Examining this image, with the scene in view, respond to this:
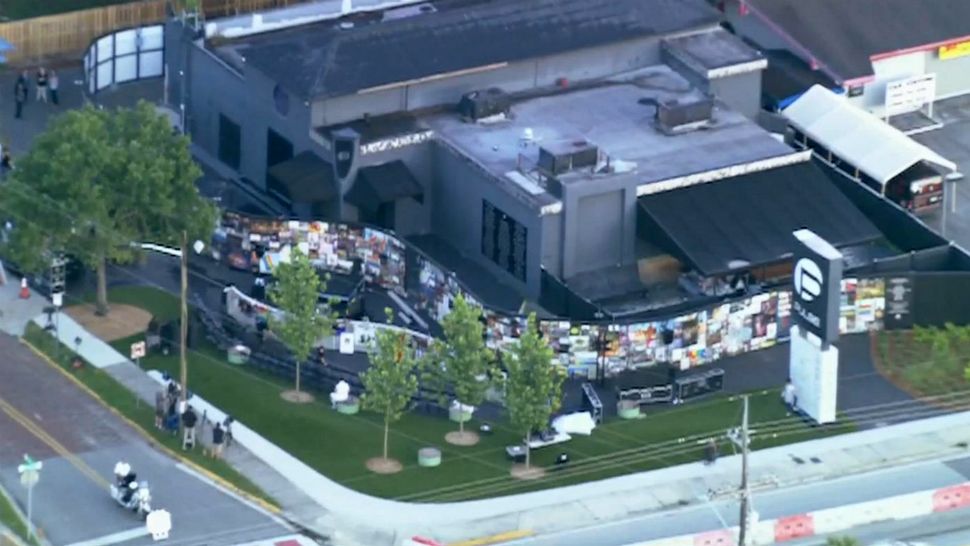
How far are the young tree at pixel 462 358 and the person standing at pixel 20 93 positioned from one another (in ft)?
92.8

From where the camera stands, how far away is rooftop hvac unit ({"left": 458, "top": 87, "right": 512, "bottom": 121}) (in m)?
110

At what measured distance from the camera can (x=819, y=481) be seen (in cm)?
9650

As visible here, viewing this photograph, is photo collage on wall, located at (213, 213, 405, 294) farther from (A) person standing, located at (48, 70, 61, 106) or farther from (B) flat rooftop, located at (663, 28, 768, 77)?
(A) person standing, located at (48, 70, 61, 106)

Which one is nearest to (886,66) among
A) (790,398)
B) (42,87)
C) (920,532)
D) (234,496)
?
(790,398)

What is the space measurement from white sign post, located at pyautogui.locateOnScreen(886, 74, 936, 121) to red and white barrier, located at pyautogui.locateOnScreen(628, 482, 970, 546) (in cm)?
2785

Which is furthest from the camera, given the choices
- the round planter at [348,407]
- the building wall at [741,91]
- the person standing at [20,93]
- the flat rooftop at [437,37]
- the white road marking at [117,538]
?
the person standing at [20,93]

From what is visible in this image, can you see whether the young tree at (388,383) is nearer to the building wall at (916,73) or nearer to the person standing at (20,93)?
the person standing at (20,93)

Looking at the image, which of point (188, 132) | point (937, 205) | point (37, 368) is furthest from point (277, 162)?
point (937, 205)

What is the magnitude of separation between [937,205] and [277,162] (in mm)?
23600

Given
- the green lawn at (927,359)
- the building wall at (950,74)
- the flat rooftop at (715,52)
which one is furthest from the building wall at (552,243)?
the building wall at (950,74)

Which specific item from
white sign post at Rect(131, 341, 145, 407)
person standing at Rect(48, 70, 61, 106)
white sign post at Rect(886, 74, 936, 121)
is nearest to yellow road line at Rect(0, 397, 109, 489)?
white sign post at Rect(131, 341, 145, 407)

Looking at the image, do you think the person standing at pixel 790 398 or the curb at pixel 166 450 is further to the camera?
the person standing at pixel 790 398

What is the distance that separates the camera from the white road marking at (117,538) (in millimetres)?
90244

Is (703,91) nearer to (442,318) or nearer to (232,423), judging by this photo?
(442,318)
